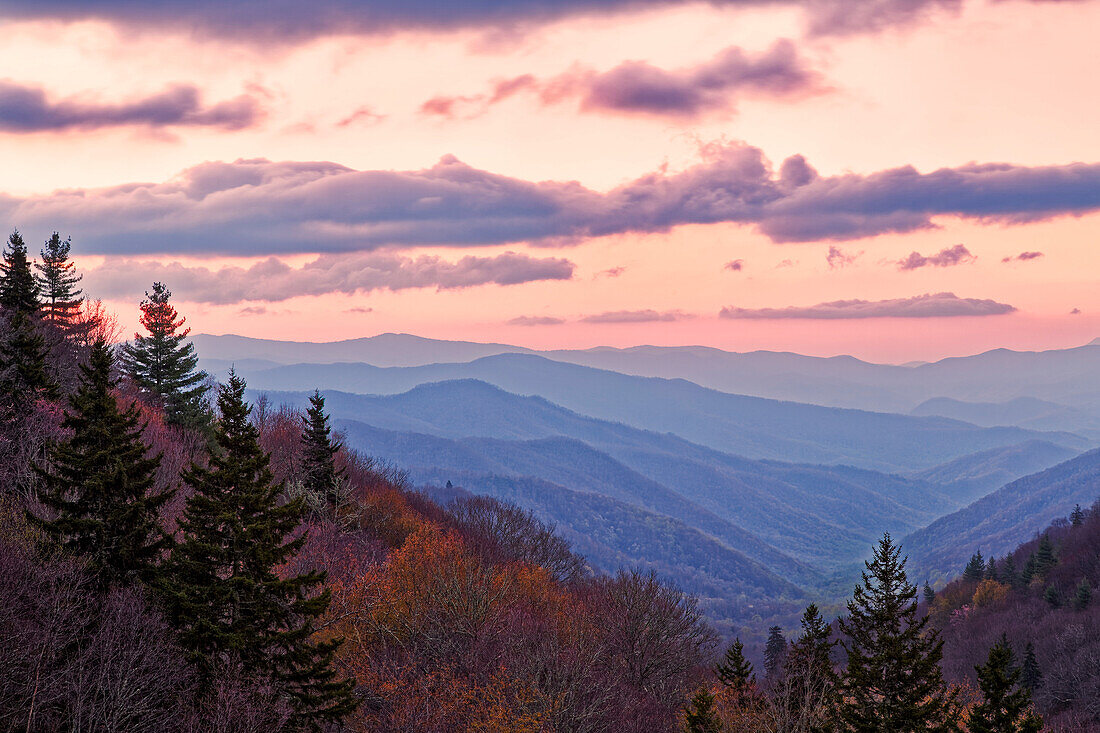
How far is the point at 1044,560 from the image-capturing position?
12888 cm

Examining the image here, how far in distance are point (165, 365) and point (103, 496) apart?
126 ft

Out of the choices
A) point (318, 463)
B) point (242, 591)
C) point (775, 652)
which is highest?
point (242, 591)

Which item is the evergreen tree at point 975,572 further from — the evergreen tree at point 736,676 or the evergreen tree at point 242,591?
the evergreen tree at point 242,591

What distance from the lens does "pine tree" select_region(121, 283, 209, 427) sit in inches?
2323

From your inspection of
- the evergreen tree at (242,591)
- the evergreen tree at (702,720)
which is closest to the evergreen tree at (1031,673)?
the evergreen tree at (702,720)

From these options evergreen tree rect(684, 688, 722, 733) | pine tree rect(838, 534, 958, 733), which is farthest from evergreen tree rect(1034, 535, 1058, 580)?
evergreen tree rect(684, 688, 722, 733)

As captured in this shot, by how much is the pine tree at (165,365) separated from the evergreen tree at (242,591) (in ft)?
124

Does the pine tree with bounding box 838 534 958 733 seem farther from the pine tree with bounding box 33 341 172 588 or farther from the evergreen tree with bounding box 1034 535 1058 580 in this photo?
the evergreen tree with bounding box 1034 535 1058 580

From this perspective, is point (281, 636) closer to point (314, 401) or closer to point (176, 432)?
point (314, 401)

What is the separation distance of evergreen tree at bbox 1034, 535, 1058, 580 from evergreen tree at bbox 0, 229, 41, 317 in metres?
146

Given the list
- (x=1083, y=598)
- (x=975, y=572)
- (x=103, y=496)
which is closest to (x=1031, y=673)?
(x=1083, y=598)

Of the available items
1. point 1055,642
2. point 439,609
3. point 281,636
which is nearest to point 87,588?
point 281,636

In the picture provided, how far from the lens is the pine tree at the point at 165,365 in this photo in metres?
59.0

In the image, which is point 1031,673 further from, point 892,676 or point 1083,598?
point 892,676
